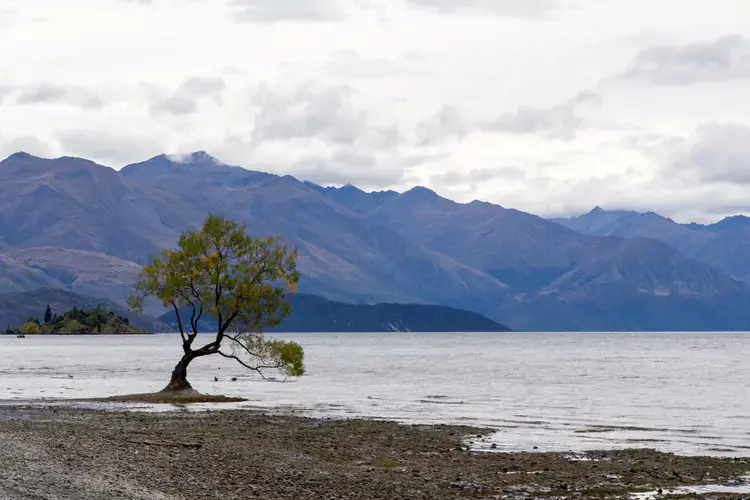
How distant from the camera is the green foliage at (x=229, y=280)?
80125 millimetres

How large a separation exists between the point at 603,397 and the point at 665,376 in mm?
51442

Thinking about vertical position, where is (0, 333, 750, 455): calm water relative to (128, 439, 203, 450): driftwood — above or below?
below

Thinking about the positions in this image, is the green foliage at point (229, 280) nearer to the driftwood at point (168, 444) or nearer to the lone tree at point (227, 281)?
the lone tree at point (227, 281)

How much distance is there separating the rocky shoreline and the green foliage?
73.3ft

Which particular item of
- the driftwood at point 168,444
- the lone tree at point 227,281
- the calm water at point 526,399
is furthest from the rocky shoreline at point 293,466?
the lone tree at point 227,281

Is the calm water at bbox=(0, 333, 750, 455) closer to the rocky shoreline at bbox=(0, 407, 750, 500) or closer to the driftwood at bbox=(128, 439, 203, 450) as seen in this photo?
the rocky shoreline at bbox=(0, 407, 750, 500)

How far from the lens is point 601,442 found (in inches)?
2239

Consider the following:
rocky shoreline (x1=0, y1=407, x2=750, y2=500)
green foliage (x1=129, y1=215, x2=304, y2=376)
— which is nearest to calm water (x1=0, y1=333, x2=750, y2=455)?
green foliage (x1=129, y1=215, x2=304, y2=376)

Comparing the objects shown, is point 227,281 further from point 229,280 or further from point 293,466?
point 293,466

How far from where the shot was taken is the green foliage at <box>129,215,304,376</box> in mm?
80125

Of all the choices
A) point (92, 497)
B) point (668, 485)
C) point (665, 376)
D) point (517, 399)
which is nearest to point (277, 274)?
point (517, 399)

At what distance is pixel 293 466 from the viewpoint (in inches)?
1599

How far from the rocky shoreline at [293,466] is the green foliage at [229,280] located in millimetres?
22335

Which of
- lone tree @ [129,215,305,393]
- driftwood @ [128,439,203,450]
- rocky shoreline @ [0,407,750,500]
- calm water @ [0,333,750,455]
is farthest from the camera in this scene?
lone tree @ [129,215,305,393]
